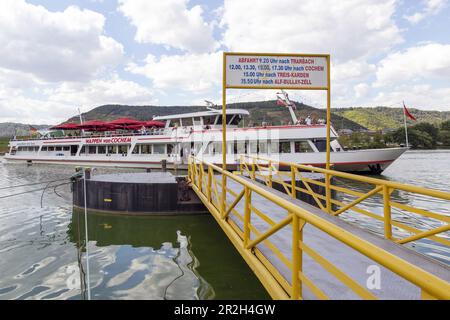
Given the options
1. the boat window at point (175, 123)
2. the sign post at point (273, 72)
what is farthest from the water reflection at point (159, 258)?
the boat window at point (175, 123)

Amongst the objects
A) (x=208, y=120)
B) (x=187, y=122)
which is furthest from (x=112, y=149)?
(x=208, y=120)

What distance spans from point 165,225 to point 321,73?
686cm

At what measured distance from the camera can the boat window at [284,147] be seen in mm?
21625

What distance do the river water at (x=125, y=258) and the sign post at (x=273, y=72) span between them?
1.53m

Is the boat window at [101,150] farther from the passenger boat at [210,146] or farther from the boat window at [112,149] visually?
the boat window at [112,149]

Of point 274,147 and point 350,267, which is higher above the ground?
point 274,147

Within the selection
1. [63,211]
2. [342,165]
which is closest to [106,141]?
[63,211]

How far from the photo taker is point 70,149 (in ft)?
119

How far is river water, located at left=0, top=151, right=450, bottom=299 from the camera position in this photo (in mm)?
5531

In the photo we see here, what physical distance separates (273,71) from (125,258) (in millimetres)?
5620

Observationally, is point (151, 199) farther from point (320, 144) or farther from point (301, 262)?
point (320, 144)

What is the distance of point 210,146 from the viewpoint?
981 inches

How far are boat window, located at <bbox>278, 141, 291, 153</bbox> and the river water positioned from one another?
37.2 ft
